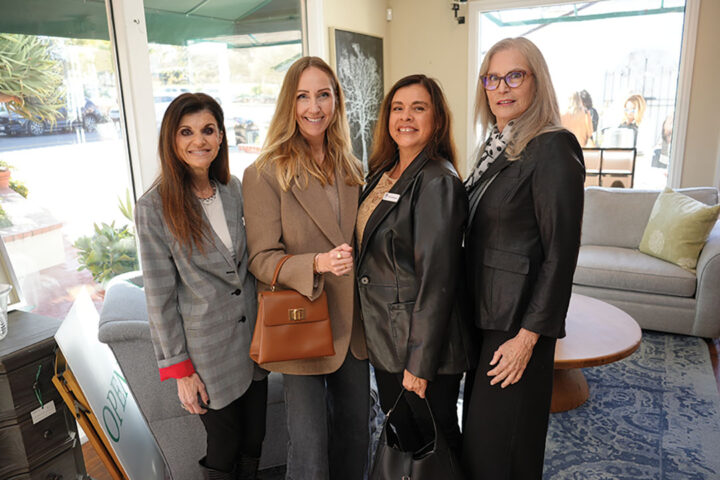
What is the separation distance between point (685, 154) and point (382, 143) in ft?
13.6

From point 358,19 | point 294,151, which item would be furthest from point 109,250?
point 358,19

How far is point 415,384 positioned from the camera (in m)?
1.50

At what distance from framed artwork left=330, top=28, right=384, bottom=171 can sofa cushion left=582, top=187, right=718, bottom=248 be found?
2.01 meters

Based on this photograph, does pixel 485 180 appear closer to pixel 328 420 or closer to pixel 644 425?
pixel 328 420

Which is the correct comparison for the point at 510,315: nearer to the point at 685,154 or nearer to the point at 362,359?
the point at 362,359

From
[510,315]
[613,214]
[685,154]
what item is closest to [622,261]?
[613,214]

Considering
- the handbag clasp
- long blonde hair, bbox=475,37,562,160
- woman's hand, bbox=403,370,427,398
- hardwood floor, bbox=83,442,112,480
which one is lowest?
hardwood floor, bbox=83,442,112,480

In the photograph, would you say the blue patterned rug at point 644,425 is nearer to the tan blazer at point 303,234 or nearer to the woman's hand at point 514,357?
the woman's hand at point 514,357

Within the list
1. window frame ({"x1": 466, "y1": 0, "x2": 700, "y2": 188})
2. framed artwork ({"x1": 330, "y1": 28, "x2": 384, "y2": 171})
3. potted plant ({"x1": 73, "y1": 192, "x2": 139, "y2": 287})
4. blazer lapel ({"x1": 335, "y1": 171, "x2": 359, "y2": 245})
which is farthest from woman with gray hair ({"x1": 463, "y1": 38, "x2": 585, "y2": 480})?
framed artwork ({"x1": 330, "y1": 28, "x2": 384, "y2": 171})

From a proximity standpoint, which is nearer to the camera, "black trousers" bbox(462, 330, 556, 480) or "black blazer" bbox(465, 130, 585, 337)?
"black blazer" bbox(465, 130, 585, 337)

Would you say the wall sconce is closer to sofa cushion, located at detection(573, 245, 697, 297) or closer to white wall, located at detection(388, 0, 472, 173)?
white wall, located at detection(388, 0, 472, 173)

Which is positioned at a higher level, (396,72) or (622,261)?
(396,72)

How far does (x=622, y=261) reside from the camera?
12.1 ft

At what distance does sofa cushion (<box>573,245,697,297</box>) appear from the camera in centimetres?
345
